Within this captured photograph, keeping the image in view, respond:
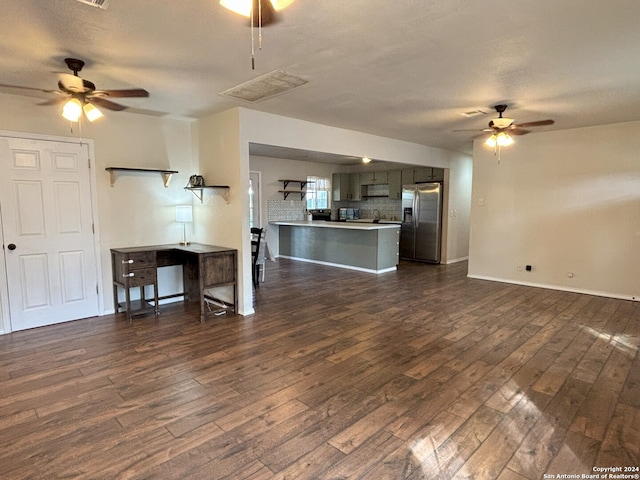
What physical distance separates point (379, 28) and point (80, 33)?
6.31ft

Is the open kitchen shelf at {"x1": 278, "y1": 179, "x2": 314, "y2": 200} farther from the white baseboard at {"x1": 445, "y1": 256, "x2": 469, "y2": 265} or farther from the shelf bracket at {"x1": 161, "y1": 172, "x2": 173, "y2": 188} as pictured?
the shelf bracket at {"x1": 161, "y1": 172, "x2": 173, "y2": 188}

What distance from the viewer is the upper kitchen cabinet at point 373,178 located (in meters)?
9.16

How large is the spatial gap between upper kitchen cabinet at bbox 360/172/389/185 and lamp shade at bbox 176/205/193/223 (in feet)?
18.2

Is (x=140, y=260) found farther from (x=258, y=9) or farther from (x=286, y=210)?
(x=286, y=210)

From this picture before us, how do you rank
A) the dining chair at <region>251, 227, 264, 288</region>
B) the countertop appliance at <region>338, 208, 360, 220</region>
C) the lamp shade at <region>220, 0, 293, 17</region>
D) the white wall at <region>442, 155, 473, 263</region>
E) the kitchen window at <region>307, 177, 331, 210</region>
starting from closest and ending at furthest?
the lamp shade at <region>220, 0, 293, 17</region>
the dining chair at <region>251, 227, 264, 288</region>
the white wall at <region>442, 155, 473, 263</region>
the kitchen window at <region>307, 177, 331, 210</region>
the countertop appliance at <region>338, 208, 360, 220</region>

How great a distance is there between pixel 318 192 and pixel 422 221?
2839 mm

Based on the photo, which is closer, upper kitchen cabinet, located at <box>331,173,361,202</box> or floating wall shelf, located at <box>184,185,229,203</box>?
floating wall shelf, located at <box>184,185,229,203</box>

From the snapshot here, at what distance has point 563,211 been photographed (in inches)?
220

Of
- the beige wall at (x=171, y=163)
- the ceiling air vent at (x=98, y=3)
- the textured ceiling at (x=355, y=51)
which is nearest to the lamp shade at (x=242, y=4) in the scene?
the textured ceiling at (x=355, y=51)

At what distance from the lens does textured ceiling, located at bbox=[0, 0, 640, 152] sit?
212 centimetres

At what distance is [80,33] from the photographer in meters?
2.36

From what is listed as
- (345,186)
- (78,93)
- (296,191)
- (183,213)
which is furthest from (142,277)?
(345,186)

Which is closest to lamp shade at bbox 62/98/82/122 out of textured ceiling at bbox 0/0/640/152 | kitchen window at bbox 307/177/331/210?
textured ceiling at bbox 0/0/640/152

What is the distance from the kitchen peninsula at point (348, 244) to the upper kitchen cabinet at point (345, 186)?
6.46ft
